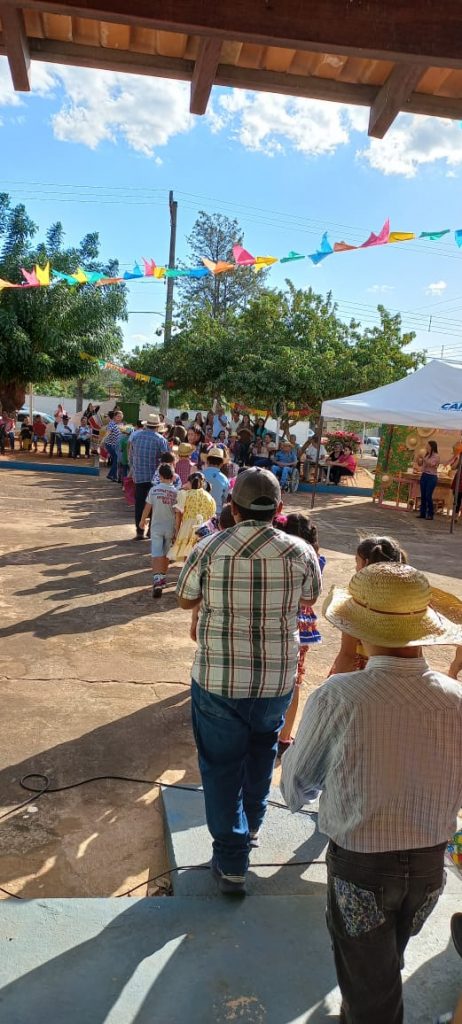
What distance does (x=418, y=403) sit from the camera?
12438mm

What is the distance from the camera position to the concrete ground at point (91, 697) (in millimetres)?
3027

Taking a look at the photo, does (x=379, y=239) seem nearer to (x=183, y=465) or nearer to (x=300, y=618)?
(x=183, y=465)

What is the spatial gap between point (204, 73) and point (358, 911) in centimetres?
287

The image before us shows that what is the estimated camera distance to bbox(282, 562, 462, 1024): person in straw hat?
166cm

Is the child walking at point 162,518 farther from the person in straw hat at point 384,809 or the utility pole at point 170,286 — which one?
the utility pole at point 170,286

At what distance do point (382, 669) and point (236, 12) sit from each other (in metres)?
2.29

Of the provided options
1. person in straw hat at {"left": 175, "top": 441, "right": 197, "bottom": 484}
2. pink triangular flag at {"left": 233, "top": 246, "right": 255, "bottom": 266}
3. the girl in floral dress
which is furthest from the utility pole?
the girl in floral dress

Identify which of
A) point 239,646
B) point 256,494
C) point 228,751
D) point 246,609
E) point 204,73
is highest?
point 204,73

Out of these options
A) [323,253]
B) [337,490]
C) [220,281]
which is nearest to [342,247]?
[323,253]

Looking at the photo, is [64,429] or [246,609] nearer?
[246,609]

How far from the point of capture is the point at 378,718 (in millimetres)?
1658

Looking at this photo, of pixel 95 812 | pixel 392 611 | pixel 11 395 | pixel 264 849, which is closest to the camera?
pixel 392 611

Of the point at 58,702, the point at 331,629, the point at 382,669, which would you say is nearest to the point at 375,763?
the point at 382,669

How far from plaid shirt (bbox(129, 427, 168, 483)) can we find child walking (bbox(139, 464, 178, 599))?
151cm
